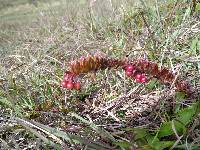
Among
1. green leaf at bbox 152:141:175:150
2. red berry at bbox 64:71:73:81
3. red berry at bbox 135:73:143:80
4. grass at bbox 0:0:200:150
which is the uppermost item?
red berry at bbox 64:71:73:81

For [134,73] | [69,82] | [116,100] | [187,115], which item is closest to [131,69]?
[134,73]

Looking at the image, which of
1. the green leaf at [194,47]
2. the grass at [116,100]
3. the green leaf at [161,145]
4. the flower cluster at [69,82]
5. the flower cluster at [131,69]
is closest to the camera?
the green leaf at [161,145]

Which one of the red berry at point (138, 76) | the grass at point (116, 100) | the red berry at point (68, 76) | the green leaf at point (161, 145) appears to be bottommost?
the grass at point (116, 100)

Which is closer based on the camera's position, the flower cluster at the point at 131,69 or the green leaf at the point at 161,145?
the green leaf at the point at 161,145

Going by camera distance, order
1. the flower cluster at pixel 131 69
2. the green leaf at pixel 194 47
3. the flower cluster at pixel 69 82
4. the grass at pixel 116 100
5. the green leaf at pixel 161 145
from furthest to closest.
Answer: the green leaf at pixel 194 47 → the flower cluster at pixel 69 82 → the flower cluster at pixel 131 69 → the grass at pixel 116 100 → the green leaf at pixel 161 145

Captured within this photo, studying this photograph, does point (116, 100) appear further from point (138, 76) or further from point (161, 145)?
point (161, 145)

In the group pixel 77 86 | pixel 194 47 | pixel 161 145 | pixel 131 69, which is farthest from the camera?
pixel 194 47

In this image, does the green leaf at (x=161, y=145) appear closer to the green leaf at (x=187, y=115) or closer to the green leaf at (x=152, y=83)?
the green leaf at (x=187, y=115)

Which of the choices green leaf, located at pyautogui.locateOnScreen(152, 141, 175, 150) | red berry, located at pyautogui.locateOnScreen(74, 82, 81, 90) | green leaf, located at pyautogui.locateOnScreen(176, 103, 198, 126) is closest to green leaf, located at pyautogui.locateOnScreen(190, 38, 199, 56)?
red berry, located at pyautogui.locateOnScreen(74, 82, 81, 90)

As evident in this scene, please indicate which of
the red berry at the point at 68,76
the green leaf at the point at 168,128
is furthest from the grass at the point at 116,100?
the red berry at the point at 68,76

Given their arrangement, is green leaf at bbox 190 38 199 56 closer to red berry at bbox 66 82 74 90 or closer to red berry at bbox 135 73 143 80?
red berry at bbox 135 73 143 80

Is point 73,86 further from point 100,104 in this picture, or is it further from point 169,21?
point 169,21
